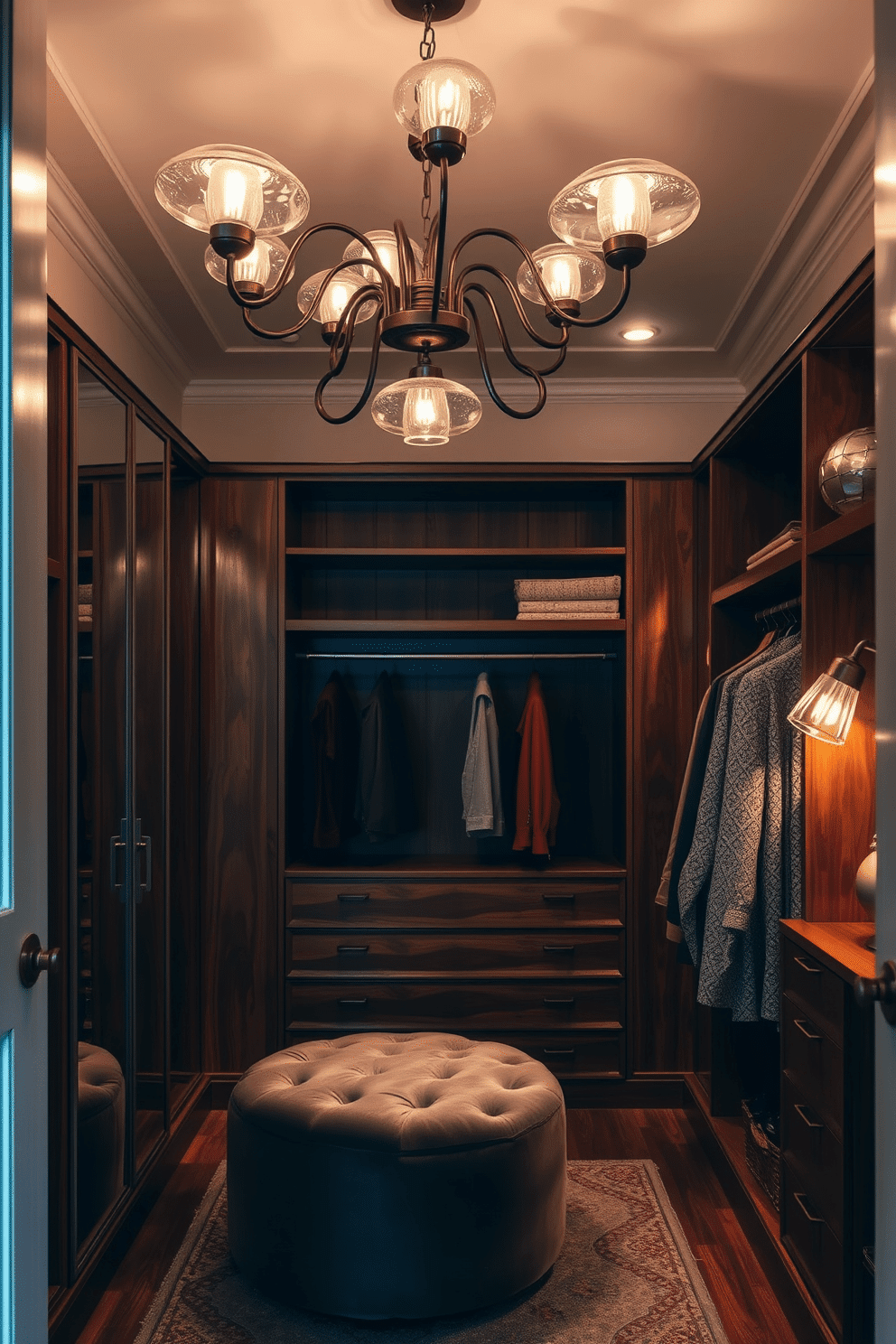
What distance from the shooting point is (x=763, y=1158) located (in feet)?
9.10

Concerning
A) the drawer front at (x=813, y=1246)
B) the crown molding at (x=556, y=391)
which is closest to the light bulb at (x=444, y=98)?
the drawer front at (x=813, y=1246)

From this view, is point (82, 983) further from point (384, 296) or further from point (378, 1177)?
point (384, 296)

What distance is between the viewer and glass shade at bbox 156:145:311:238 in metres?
1.59

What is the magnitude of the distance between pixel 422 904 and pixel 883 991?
2571 millimetres

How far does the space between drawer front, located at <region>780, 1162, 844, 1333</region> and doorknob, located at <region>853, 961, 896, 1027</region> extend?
1.06 metres

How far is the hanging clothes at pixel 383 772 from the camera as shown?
12.7 feet

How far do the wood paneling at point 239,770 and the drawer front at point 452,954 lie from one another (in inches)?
6.6

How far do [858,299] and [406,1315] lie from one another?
7.61 feet

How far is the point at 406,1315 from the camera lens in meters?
2.24

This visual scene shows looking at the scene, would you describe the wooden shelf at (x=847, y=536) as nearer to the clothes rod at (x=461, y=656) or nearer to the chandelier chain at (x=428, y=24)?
the chandelier chain at (x=428, y=24)

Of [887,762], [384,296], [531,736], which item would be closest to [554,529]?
[531,736]

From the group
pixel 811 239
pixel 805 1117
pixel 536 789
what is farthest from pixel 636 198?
pixel 536 789

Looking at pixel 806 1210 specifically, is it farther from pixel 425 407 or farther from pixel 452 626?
pixel 452 626

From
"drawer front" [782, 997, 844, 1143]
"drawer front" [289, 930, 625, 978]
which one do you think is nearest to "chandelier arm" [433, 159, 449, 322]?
"drawer front" [782, 997, 844, 1143]
